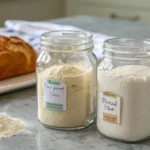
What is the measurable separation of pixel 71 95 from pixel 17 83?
0.29 metres

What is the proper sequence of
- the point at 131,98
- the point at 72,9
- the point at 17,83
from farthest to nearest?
the point at 72,9 → the point at 17,83 → the point at 131,98

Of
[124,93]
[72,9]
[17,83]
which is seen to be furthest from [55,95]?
[72,9]

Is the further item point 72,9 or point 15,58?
point 72,9

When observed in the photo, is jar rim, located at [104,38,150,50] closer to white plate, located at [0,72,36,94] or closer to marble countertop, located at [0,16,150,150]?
marble countertop, located at [0,16,150,150]

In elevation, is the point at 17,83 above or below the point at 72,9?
above

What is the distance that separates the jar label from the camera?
64 centimetres

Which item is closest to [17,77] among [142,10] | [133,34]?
[133,34]

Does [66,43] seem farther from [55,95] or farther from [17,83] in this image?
[17,83]

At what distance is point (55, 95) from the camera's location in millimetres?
696

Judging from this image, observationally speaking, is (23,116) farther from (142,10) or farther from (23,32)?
(142,10)

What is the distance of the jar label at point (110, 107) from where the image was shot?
64 centimetres

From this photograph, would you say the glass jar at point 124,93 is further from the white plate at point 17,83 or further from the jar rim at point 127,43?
the white plate at point 17,83

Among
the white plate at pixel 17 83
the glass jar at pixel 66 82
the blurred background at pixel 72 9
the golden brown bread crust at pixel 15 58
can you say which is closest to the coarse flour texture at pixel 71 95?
the glass jar at pixel 66 82

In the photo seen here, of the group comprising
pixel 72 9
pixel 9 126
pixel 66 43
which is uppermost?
pixel 66 43
